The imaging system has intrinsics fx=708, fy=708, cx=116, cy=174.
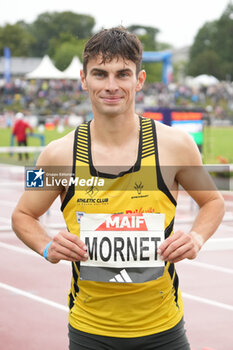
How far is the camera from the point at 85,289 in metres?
2.68

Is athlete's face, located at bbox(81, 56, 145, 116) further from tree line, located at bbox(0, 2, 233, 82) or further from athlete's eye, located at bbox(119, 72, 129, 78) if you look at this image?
tree line, located at bbox(0, 2, 233, 82)

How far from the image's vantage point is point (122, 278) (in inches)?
103

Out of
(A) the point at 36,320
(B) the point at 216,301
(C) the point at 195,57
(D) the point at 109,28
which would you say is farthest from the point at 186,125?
(C) the point at 195,57

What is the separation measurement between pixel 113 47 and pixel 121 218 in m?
0.64

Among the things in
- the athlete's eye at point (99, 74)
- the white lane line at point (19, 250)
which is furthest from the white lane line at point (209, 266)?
the athlete's eye at point (99, 74)

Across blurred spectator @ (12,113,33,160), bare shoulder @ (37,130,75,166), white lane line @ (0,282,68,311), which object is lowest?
blurred spectator @ (12,113,33,160)

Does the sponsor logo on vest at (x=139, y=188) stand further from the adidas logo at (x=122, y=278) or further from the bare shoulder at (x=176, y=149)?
the adidas logo at (x=122, y=278)

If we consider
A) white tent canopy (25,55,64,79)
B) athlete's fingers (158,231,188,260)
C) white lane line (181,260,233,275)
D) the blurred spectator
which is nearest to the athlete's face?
athlete's fingers (158,231,188,260)

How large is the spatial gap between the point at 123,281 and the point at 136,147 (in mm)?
519

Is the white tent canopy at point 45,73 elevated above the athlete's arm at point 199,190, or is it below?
below

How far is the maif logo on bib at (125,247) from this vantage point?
262cm

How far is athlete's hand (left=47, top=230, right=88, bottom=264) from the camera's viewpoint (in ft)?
8.29

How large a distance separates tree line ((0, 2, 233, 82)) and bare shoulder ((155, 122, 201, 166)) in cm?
8487

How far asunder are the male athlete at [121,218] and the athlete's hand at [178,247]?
1 cm
